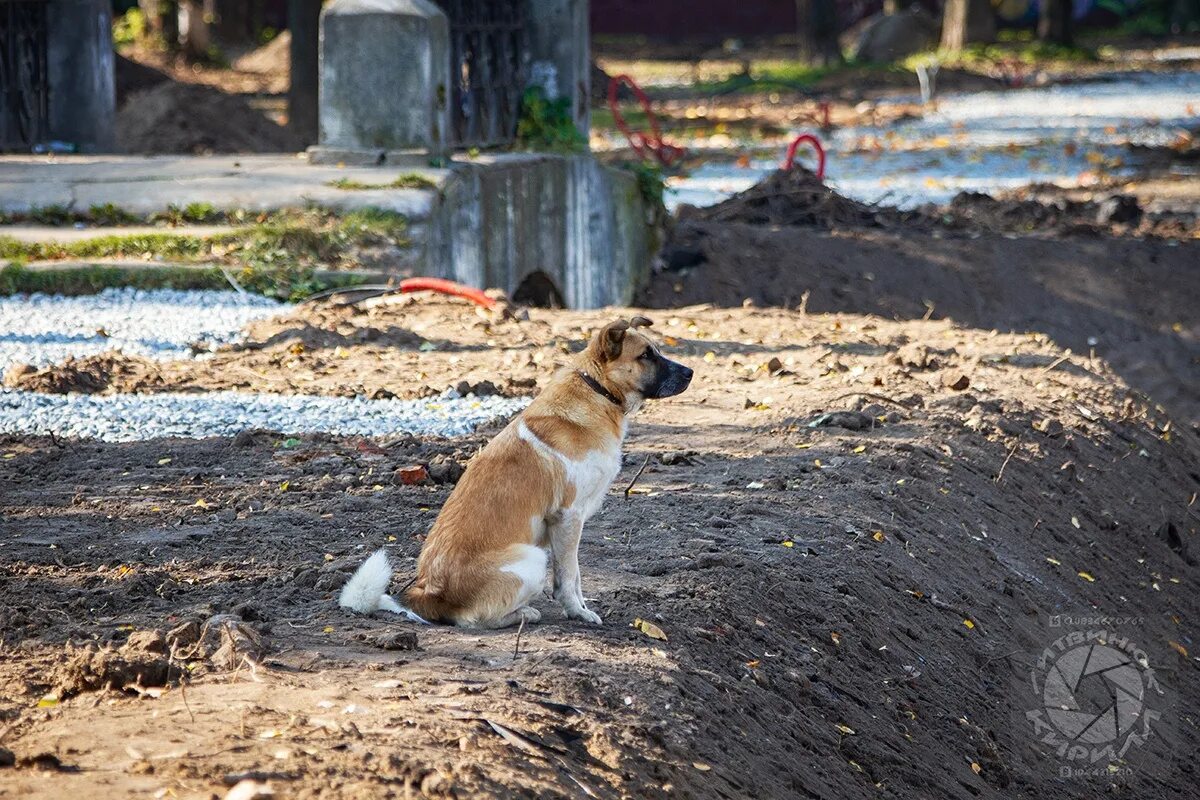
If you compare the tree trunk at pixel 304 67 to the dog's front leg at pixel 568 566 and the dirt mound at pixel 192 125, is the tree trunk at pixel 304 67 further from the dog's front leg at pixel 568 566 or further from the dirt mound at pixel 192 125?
the dog's front leg at pixel 568 566

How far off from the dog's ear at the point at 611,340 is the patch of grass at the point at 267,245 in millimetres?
6871

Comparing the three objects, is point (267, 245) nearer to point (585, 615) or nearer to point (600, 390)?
point (600, 390)

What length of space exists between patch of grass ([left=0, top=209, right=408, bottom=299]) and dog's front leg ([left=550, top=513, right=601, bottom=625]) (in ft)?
23.5

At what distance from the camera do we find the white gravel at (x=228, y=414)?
334 inches

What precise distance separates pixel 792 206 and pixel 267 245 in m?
9.32

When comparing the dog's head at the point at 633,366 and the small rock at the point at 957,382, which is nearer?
the dog's head at the point at 633,366

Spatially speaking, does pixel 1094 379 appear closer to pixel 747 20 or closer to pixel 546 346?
pixel 546 346

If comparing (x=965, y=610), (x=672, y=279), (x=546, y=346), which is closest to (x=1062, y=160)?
(x=672, y=279)

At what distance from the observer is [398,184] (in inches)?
506

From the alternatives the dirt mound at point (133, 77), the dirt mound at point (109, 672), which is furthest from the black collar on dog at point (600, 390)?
the dirt mound at point (133, 77)

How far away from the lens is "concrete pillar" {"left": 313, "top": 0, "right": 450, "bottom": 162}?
13625 millimetres

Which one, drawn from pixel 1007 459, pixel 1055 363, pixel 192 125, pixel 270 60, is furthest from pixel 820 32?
pixel 1007 459

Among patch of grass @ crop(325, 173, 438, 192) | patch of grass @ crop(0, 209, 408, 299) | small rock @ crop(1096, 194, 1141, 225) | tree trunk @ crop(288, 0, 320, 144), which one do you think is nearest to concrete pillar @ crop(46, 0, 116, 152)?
tree trunk @ crop(288, 0, 320, 144)

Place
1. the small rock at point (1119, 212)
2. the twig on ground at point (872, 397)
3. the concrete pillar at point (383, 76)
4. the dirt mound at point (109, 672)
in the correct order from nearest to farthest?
the dirt mound at point (109, 672) → the twig on ground at point (872, 397) → the concrete pillar at point (383, 76) → the small rock at point (1119, 212)
